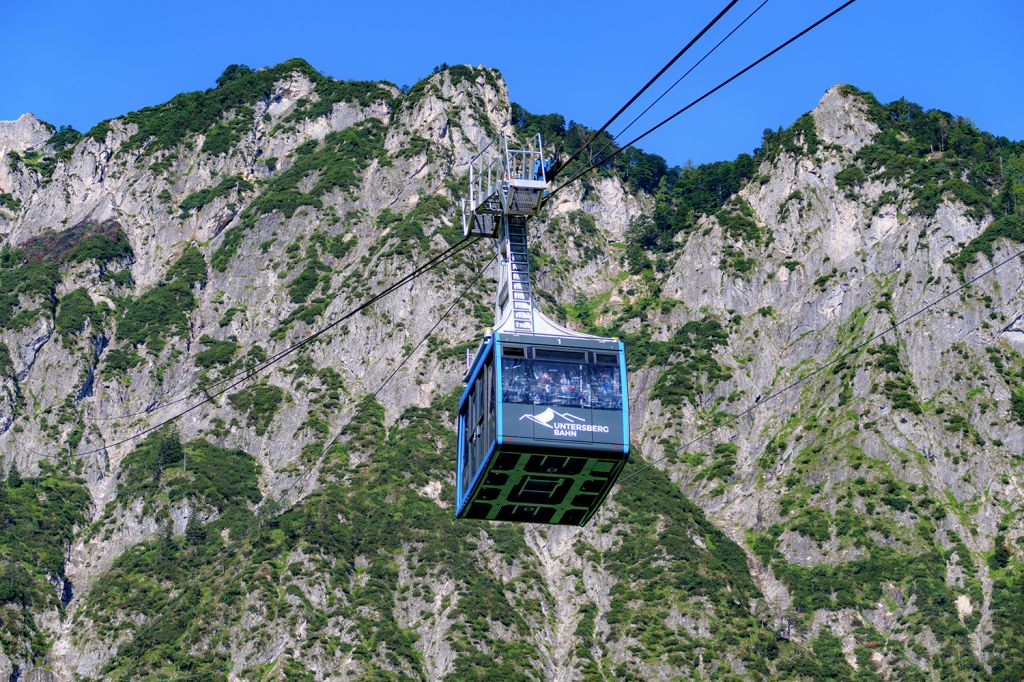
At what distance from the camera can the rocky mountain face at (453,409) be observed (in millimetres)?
120438

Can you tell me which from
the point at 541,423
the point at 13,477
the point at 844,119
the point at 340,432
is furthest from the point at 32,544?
the point at 844,119

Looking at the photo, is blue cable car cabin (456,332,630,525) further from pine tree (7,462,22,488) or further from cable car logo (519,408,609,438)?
pine tree (7,462,22,488)

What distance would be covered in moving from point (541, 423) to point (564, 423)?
0.78m

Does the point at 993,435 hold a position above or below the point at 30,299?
below

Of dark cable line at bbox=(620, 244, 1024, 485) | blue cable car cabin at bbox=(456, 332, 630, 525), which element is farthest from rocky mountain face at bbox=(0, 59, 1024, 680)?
blue cable car cabin at bbox=(456, 332, 630, 525)

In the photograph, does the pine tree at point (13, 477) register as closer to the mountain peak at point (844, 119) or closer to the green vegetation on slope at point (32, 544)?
the green vegetation on slope at point (32, 544)

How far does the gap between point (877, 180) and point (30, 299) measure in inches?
3484

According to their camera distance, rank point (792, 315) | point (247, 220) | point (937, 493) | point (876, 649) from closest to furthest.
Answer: point (876, 649) → point (937, 493) → point (792, 315) → point (247, 220)

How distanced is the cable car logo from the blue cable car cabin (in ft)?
0.11

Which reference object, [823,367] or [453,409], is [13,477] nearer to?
[453,409]

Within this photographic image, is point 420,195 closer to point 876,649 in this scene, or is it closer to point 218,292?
point 218,292

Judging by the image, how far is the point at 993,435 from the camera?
13250 cm

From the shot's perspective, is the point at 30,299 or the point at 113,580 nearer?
the point at 113,580

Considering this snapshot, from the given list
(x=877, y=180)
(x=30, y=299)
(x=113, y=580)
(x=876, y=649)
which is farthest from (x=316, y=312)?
(x=876, y=649)
